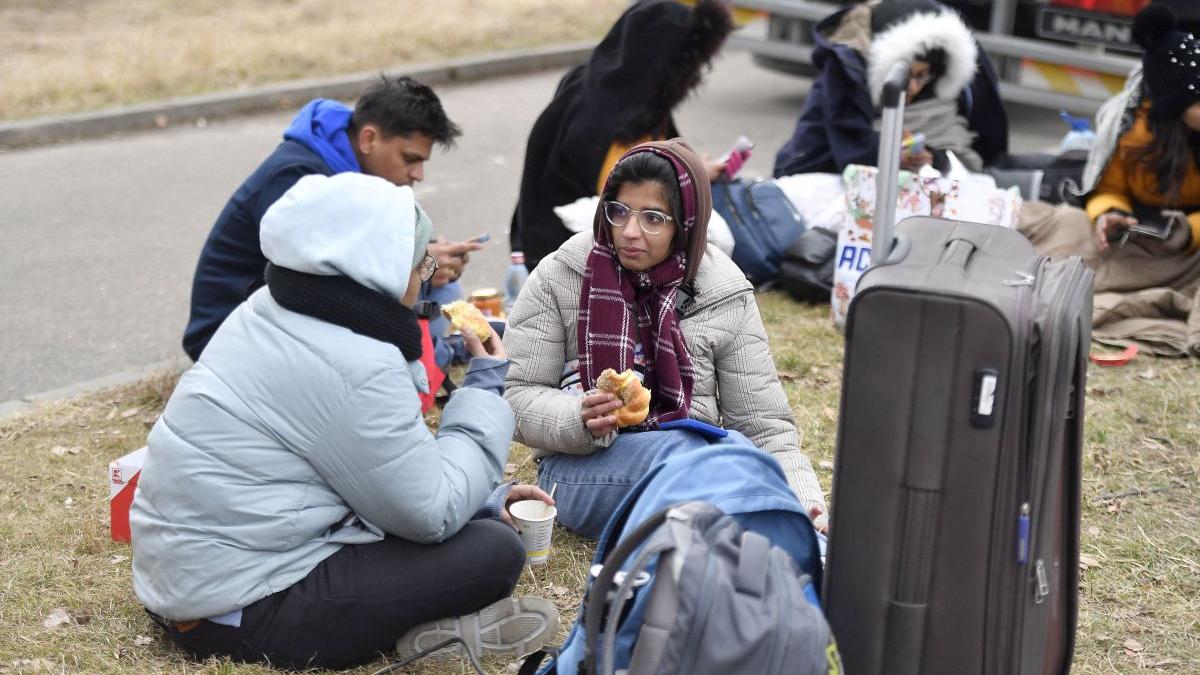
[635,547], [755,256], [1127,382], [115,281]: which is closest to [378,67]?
[115,281]

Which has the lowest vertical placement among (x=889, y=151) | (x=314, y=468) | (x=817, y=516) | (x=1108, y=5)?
(x=817, y=516)

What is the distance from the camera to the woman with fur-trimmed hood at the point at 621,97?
509 centimetres

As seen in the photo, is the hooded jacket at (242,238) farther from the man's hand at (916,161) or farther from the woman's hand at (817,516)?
the man's hand at (916,161)

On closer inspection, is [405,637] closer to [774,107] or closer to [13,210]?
[13,210]

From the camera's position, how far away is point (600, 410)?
3.24 m

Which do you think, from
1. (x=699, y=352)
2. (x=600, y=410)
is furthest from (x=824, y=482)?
(x=600, y=410)

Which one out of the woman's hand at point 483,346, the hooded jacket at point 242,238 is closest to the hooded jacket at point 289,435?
the woman's hand at point 483,346

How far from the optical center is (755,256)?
5688mm

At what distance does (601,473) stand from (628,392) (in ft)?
1.26

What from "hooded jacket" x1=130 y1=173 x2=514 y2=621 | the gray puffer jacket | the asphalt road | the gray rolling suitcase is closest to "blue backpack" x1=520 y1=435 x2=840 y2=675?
the gray rolling suitcase

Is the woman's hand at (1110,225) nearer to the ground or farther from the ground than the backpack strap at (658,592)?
nearer to the ground

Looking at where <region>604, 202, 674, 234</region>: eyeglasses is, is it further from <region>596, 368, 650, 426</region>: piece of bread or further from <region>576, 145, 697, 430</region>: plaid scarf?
<region>596, 368, 650, 426</region>: piece of bread

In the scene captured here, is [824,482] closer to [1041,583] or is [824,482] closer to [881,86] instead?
[1041,583]

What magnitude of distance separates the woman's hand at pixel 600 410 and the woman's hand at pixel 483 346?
0.25 m
